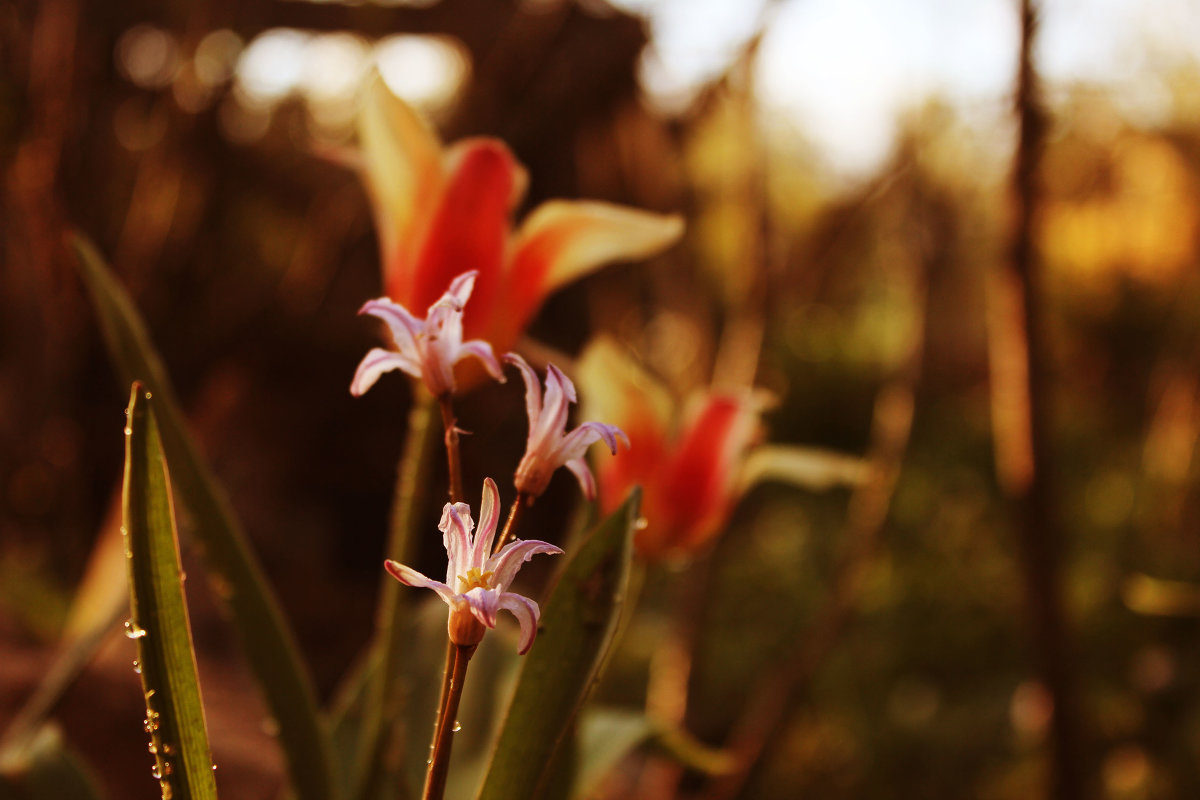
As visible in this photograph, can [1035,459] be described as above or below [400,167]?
below

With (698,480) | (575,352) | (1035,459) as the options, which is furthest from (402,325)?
(575,352)

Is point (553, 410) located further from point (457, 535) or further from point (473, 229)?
point (473, 229)

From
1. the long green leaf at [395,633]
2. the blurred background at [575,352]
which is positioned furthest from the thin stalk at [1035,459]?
the long green leaf at [395,633]

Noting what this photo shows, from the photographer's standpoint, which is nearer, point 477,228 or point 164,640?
point 164,640

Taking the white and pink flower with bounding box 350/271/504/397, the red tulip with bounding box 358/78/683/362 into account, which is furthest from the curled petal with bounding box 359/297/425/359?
the red tulip with bounding box 358/78/683/362

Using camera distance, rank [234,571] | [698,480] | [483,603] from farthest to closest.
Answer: [698,480], [234,571], [483,603]

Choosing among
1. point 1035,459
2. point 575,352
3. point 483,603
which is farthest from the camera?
point 575,352

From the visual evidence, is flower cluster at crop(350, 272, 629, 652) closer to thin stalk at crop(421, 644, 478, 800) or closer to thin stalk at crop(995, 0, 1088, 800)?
thin stalk at crop(421, 644, 478, 800)

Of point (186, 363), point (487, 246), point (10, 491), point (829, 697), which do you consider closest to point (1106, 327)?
point (829, 697)
